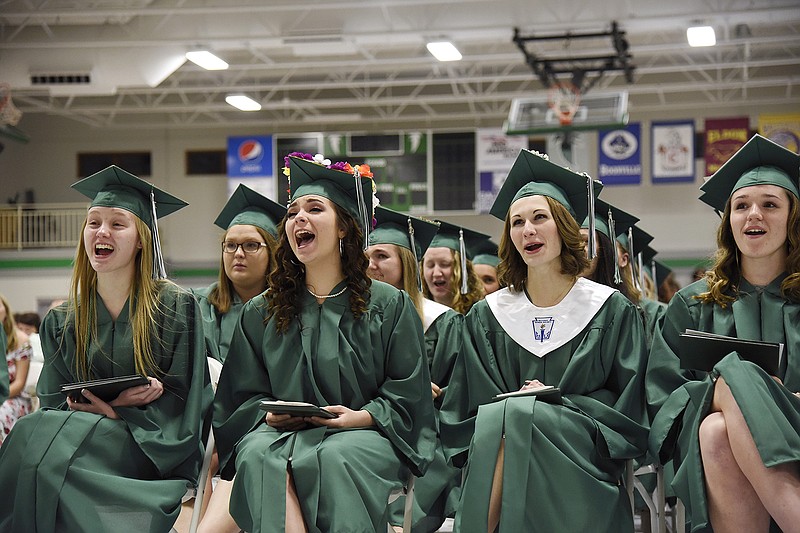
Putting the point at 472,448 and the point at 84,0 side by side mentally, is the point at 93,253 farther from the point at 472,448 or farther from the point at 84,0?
the point at 84,0

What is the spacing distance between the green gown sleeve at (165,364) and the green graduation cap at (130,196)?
243 mm

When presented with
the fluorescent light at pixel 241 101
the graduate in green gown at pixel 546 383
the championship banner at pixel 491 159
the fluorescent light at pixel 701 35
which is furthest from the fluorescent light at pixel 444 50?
the graduate in green gown at pixel 546 383

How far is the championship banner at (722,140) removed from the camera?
1670 centimetres

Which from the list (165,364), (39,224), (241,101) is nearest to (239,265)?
(165,364)

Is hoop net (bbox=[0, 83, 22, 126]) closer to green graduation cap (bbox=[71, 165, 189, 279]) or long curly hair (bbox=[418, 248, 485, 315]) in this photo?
long curly hair (bbox=[418, 248, 485, 315])

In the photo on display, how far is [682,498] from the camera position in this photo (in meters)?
3.41

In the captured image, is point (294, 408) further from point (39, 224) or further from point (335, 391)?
point (39, 224)

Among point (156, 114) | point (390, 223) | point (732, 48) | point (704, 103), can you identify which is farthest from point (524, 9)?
point (156, 114)

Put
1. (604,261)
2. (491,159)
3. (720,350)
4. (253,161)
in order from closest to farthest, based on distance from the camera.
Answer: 1. (720,350)
2. (604,261)
3. (491,159)
4. (253,161)

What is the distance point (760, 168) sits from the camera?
391 cm

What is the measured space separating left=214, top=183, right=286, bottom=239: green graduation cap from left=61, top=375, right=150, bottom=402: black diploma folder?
1751mm

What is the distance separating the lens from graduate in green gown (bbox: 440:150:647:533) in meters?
3.39

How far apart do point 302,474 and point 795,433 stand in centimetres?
168

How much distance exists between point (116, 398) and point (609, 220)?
256 centimetres
